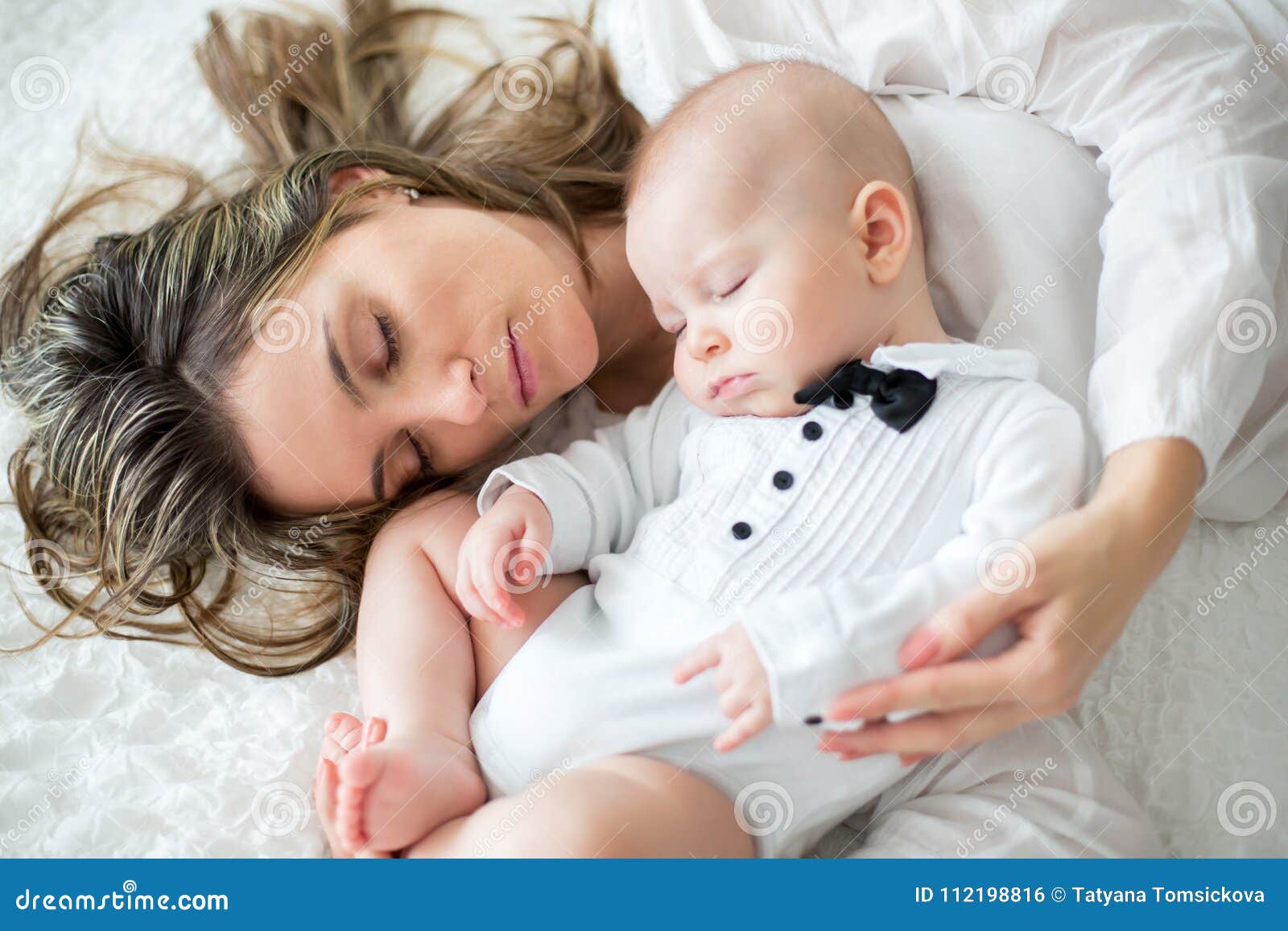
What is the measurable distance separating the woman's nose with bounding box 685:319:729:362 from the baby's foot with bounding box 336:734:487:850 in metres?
0.54

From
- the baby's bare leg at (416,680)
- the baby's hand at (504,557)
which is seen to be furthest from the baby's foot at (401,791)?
the baby's hand at (504,557)

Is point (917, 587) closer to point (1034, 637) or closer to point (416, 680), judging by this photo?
point (1034, 637)

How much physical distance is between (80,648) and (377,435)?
51cm

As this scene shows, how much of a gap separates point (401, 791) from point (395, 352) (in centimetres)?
53

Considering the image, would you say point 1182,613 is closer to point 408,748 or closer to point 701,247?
point 701,247

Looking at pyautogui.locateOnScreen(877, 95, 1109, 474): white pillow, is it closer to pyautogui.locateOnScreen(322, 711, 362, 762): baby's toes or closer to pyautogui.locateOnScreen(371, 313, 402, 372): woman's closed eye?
pyautogui.locateOnScreen(371, 313, 402, 372): woman's closed eye

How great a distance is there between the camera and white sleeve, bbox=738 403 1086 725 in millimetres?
1037

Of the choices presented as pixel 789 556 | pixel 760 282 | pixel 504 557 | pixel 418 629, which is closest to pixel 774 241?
pixel 760 282

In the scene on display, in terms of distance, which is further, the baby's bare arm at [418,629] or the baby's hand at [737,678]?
the baby's bare arm at [418,629]

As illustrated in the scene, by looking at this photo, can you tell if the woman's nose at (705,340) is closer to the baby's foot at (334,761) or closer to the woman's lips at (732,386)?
the woman's lips at (732,386)

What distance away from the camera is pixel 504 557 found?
128 cm

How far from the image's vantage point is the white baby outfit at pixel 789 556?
1.18m
